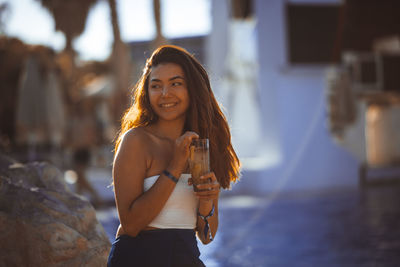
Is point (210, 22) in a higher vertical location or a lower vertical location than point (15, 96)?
higher

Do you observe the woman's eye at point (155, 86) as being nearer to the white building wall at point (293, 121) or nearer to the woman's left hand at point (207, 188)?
the woman's left hand at point (207, 188)

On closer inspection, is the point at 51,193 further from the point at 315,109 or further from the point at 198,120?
the point at 315,109

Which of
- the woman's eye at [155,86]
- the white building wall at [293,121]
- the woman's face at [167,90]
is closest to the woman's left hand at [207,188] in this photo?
the woman's face at [167,90]

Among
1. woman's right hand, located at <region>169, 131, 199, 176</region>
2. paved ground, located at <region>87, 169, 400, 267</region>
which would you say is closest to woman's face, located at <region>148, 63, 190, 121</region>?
woman's right hand, located at <region>169, 131, 199, 176</region>

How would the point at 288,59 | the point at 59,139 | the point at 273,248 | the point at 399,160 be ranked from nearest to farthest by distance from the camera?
the point at 273,248 → the point at 288,59 → the point at 59,139 → the point at 399,160

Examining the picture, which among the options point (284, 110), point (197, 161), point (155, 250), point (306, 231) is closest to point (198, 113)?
point (197, 161)

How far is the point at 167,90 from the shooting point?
198 cm

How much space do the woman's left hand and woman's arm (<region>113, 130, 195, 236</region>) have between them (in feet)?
0.32

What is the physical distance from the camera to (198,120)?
2.08 metres

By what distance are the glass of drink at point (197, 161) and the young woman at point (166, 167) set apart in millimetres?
27

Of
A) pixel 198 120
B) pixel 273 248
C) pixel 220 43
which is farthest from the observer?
pixel 220 43

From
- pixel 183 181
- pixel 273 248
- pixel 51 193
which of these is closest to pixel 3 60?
pixel 273 248

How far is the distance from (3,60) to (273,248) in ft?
47.2

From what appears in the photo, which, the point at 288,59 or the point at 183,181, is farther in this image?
the point at 288,59
